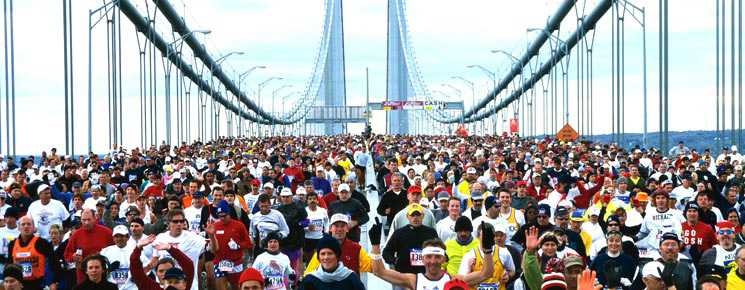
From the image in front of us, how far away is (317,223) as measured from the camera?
13.8 meters

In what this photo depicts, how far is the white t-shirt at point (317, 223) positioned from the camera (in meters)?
13.7

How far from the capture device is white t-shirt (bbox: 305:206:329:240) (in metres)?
13.7

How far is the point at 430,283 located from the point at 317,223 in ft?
19.5

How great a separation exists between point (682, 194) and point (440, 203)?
17.8 feet

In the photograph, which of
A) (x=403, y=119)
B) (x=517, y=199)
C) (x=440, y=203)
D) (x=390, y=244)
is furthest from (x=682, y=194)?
(x=403, y=119)

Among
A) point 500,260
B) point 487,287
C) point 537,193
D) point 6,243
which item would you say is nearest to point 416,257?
point 500,260

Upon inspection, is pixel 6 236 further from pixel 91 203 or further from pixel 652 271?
pixel 652 271

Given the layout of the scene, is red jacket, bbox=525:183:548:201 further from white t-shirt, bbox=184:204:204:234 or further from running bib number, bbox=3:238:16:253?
running bib number, bbox=3:238:16:253

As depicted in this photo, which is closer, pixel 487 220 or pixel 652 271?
pixel 652 271

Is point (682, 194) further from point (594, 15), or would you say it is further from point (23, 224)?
point (594, 15)

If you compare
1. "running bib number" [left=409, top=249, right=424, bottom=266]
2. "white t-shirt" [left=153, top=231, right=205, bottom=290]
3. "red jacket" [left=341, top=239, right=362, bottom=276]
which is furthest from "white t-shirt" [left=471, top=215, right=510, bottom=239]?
"white t-shirt" [left=153, top=231, right=205, bottom=290]

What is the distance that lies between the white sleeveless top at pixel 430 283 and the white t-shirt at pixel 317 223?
5.74m

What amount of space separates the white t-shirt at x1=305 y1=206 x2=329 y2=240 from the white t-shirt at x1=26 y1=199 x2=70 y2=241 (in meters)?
3.12

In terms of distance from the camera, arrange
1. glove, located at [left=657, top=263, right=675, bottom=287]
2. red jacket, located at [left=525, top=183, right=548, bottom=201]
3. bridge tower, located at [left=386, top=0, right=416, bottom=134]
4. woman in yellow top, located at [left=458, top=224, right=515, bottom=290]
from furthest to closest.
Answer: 1. bridge tower, located at [left=386, top=0, right=416, bottom=134]
2. red jacket, located at [left=525, top=183, right=548, bottom=201]
3. woman in yellow top, located at [left=458, top=224, right=515, bottom=290]
4. glove, located at [left=657, top=263, right=675, bottom=287]
